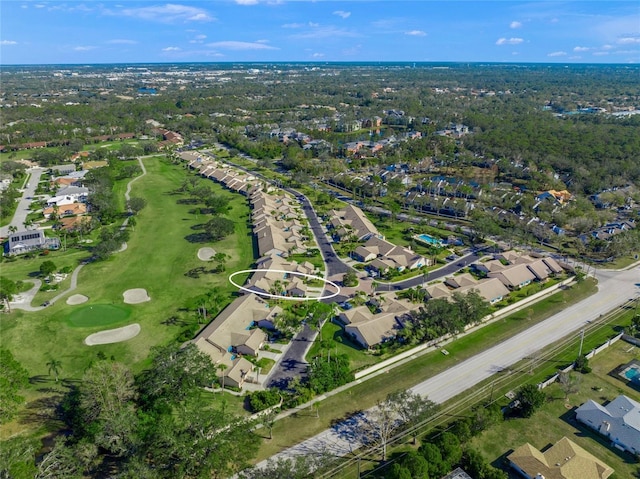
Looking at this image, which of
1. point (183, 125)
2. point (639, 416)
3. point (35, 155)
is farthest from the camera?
point (183, 125)

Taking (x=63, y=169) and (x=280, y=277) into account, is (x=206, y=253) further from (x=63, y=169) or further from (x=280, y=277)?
(x=63, y=169)

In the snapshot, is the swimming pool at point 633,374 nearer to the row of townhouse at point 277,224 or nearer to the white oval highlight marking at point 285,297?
the white oval highlight marking at point 285,297

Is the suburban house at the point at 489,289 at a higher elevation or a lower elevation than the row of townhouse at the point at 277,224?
lower

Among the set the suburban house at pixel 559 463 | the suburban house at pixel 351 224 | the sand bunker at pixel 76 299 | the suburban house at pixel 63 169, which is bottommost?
the sand bunker at pixel 76 299

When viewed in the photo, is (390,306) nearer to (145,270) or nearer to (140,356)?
(140,356)

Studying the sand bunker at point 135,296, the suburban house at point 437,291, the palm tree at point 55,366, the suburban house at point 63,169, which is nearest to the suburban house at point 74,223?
the sand bunker at point 135,296

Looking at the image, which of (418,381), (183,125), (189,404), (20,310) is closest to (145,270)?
(20,310)

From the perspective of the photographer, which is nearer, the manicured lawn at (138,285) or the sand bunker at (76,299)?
the manicured lawn at (138,285)
